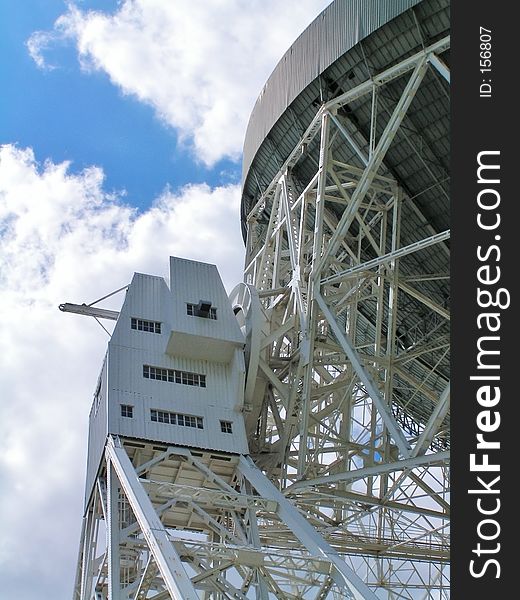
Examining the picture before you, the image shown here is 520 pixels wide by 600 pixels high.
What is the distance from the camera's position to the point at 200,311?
119 feet

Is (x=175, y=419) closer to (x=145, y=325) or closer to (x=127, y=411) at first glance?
(x=127, y=411)

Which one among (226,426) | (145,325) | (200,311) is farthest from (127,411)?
(200,311)

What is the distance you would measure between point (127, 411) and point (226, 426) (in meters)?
2.98

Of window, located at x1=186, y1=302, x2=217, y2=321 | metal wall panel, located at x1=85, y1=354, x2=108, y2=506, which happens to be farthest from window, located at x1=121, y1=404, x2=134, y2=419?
window, located at x1=186, y1=302, x2=217, y2=321

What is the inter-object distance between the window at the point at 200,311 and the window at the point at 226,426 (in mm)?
3404

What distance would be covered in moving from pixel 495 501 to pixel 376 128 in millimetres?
22041

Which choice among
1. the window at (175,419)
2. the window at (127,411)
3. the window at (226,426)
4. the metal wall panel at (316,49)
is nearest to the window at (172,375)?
the window at (175,419)

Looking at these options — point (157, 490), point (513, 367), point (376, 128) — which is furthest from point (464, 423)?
point (376, 128)

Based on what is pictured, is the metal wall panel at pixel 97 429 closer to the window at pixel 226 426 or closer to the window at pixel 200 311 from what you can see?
the window at pixel 200 311

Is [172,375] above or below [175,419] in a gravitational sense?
above

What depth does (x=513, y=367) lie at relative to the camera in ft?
62.5

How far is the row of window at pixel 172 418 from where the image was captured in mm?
34000

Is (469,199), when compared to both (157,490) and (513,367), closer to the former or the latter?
(513,367)

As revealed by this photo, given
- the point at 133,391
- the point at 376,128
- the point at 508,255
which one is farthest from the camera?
the point at 376,128
